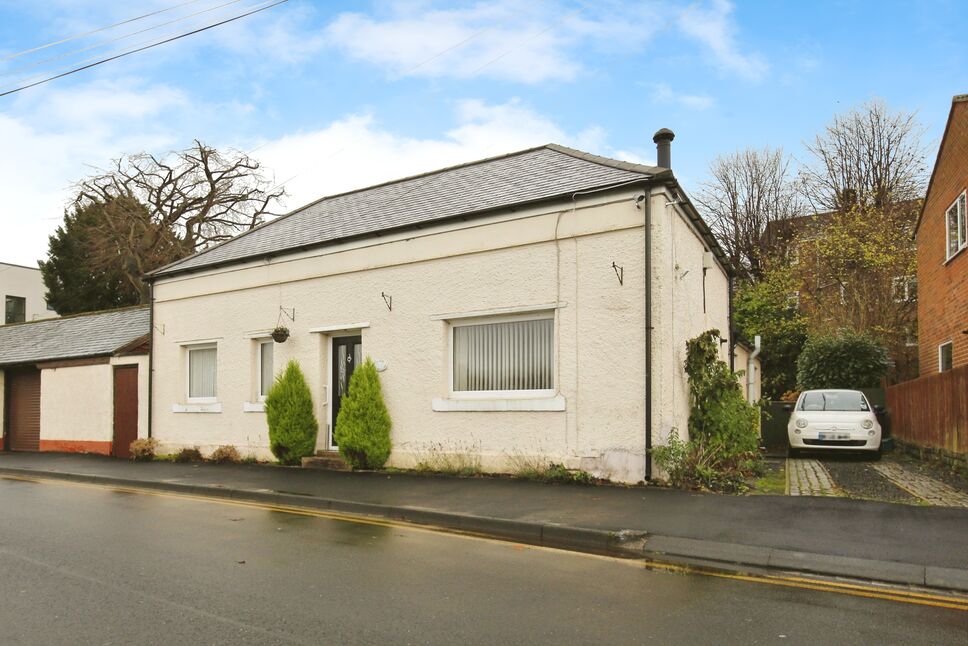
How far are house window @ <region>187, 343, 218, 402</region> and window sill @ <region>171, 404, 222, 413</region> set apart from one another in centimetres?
21

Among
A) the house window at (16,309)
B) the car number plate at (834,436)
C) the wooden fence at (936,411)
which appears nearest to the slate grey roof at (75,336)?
the car number plate at (834,436)

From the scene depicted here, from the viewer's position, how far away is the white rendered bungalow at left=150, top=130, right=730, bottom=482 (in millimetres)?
10625

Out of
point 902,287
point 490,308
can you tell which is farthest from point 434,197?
point 902,287

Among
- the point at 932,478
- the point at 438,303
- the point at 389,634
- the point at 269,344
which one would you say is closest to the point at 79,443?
A: the point at 269,344

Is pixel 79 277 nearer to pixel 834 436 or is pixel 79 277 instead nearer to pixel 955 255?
pixel 834 436

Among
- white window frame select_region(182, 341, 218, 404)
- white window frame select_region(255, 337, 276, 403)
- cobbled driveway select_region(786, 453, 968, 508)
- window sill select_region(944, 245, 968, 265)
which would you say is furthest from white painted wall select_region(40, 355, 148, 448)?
window sill select_region(944, 245, 968, 265)

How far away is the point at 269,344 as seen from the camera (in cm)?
1553

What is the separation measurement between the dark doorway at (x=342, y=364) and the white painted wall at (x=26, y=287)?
4229 centimetres

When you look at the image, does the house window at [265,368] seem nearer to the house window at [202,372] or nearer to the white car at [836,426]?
the house window at [202,372]

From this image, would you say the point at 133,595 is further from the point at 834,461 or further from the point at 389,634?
the point at 834,461

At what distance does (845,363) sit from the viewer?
22562 mm

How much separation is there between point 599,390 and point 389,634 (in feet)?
21.9

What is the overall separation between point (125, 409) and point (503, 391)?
1127cm

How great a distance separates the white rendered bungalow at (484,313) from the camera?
10.6 meters
